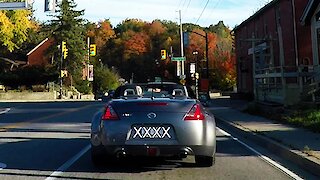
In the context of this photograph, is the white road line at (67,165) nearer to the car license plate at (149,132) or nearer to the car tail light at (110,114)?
the car tail light at (110,114)

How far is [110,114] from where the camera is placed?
8.41 m

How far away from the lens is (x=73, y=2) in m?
82.8

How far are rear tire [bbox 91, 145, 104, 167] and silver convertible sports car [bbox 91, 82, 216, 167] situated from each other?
0.01 metres

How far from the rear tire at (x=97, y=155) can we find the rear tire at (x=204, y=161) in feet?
5.53

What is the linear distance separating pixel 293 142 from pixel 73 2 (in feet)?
246

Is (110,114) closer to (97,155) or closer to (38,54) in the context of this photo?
(97,155)

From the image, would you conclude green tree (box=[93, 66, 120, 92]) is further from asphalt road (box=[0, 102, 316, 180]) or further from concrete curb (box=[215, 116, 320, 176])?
asphalt road (box=[0, 102, 316, 180])

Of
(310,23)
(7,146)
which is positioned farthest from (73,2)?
(7,146)

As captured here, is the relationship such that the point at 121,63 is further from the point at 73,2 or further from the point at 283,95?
the point at 283,95

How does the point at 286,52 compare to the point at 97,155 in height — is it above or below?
above

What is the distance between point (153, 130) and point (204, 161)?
50.0 inches

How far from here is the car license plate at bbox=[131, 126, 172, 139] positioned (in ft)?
26.7

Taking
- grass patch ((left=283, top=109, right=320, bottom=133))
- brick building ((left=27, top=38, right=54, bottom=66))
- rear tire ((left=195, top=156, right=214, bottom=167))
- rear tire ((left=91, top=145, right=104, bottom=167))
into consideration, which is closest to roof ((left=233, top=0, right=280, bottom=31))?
grass patch ((left=283, top=109, right=320, bottom=133))

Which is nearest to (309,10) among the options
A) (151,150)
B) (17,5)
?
(17,5)
